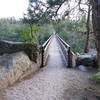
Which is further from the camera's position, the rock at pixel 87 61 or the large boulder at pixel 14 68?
the rock at pixel 87 61

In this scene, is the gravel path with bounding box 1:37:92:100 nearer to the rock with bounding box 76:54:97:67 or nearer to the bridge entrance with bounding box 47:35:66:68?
the rock with bounding box 76:54:97:67

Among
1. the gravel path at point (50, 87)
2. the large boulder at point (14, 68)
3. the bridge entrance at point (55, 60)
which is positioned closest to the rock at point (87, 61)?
the bridge entrance at point (55, 60)

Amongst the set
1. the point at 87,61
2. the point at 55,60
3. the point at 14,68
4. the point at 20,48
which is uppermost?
the point at 20,48

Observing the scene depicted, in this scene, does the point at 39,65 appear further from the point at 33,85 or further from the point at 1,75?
the point at 1,75

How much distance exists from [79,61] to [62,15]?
222 cm

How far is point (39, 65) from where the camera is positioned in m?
8.59

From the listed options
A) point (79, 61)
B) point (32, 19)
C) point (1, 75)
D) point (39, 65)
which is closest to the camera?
point (1, 75)

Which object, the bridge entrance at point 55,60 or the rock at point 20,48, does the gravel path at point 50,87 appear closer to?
the rock at point 20,48

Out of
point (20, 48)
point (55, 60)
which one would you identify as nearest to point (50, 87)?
point (20, 48)

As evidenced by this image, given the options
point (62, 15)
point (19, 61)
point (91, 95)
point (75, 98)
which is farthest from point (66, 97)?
point (62, 15)

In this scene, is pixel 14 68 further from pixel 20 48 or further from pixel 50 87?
pixel 20 48

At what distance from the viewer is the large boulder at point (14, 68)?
539 centimetres

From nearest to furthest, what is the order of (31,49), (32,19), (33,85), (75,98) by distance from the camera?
(75,98) → (33,85) → (31,49) → (32,19)

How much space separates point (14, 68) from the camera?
19.9 feet
